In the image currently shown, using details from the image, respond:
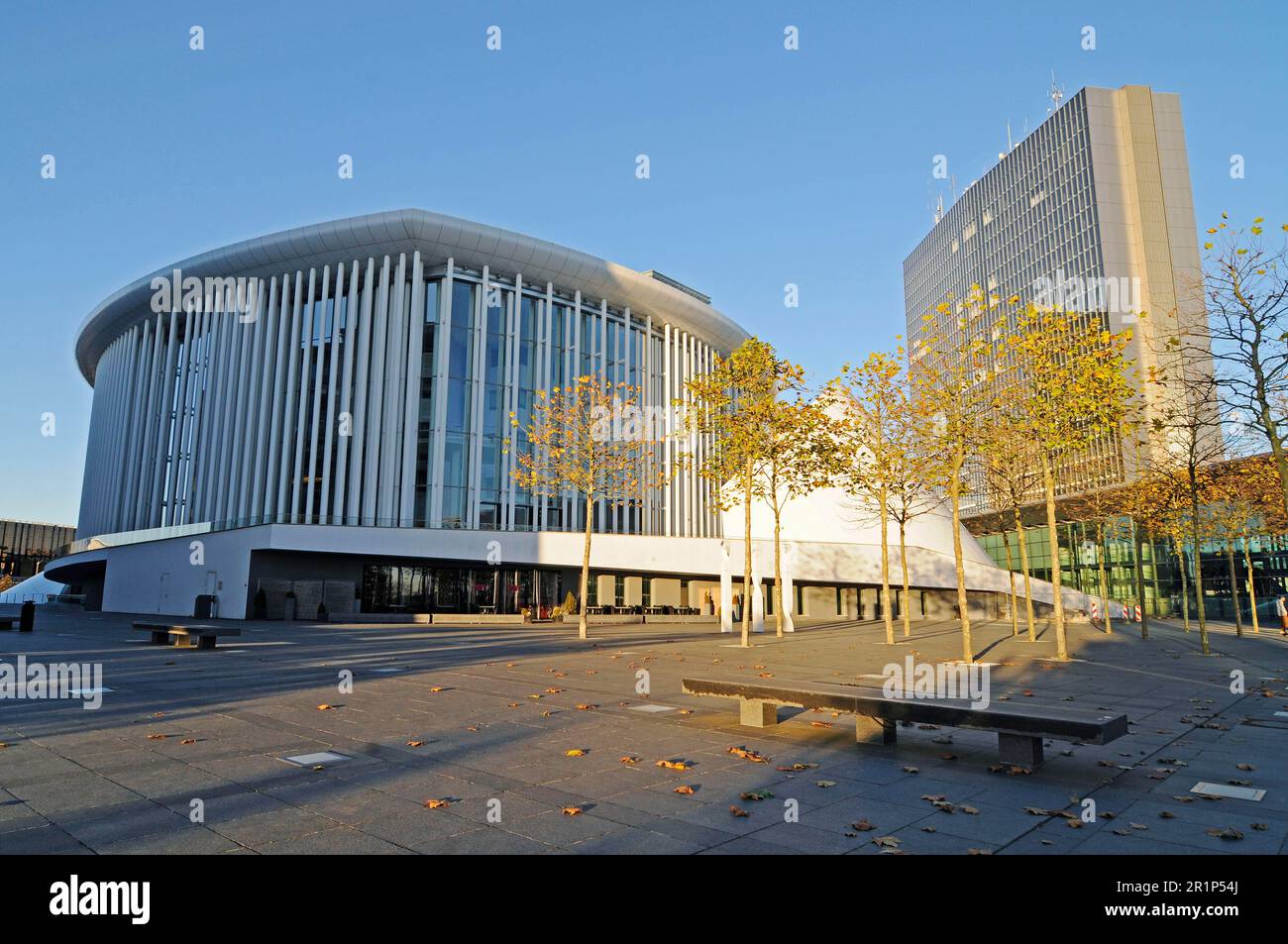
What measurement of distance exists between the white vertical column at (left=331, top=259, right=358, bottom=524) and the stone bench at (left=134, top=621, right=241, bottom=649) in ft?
72.5

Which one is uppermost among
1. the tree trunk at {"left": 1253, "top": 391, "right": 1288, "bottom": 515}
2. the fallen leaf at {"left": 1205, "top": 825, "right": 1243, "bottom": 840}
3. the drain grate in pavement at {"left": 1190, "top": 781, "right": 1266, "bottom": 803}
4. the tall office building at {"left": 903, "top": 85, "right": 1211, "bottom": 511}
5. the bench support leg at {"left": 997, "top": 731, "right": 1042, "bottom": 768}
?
the tall office building at {"left": 903, "top": 85, "right": 1211, "bottom": 511}

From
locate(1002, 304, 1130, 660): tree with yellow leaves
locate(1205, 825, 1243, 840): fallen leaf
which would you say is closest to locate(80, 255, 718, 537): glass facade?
locate(1002, 304, 1130, 660): tree with yellow leaves

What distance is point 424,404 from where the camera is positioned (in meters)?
44.4

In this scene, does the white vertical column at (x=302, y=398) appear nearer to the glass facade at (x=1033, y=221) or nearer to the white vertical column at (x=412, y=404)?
the white vertical column at (x=412, y=404)

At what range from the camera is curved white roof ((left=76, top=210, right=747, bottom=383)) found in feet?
146

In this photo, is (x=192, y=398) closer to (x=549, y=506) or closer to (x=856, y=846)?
(x=549, y=506)

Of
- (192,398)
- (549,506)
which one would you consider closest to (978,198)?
(549,506)

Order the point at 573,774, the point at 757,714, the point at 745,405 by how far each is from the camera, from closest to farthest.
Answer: the point at 573,774 → the point at 757,714 → the point at 745,405

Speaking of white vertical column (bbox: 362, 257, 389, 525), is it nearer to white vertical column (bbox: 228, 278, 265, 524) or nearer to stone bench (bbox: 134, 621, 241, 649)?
white vertical column (bbox: 228, 278, 265, 524)

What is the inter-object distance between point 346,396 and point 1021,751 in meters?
42.5

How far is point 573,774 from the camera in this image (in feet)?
21.0

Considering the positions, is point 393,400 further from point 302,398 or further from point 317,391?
point 302,398

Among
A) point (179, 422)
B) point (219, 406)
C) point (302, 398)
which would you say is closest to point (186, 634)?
point (302, 398)
